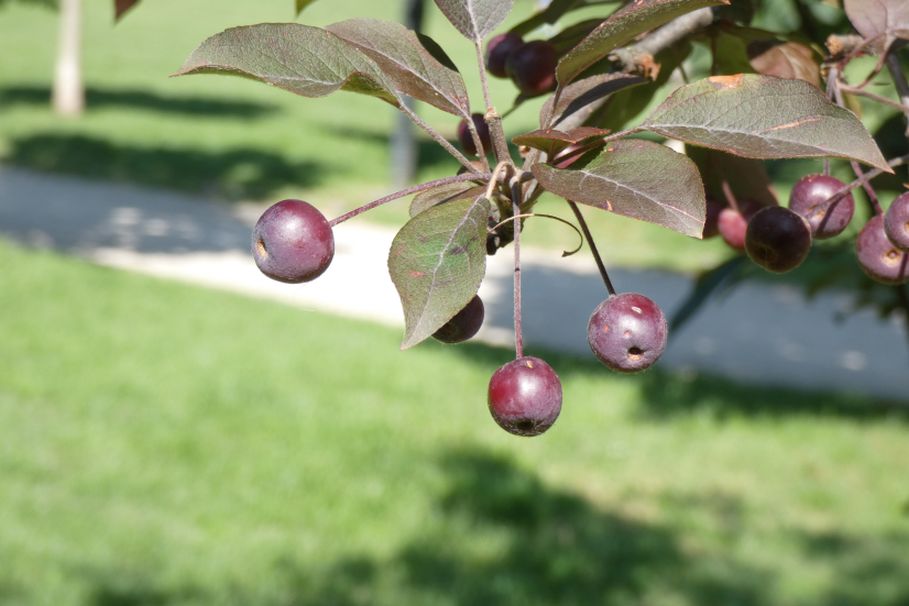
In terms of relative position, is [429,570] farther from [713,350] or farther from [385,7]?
[385,7]

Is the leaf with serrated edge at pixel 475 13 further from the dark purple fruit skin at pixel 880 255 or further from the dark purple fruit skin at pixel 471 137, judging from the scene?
the dark purple fruit skin at pixel 880 255

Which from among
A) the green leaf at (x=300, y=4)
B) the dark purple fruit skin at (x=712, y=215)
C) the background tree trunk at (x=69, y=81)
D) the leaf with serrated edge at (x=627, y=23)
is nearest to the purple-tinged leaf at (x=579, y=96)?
the leaf with serrated edge at (x=627, y=23)

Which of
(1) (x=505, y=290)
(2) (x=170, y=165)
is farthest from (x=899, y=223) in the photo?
(2) (x=170, y=165)

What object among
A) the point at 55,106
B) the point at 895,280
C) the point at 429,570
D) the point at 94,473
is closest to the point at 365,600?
the point at 429,570

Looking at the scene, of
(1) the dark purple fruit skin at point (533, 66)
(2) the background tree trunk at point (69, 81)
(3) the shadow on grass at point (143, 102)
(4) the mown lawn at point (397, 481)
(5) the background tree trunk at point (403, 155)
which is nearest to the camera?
(1) the dark purple fruit skin at point (533, 66)

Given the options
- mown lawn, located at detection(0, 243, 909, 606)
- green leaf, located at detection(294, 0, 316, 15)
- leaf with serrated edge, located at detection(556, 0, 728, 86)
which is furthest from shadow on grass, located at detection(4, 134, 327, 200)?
leaf with serrated edge, located at detection(556, 0, 728, 86)

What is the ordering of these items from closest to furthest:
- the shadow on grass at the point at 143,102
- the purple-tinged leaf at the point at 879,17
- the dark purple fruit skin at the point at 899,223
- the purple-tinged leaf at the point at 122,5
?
the dark purple fruit skin at the point at 899,223 < the purple-tinged leaf at the point at 879,17 < the purple-tinged leaf at the point at 122,5 < the shadow on grass at the point at 143,102

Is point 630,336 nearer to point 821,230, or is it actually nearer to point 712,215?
point 821,230
